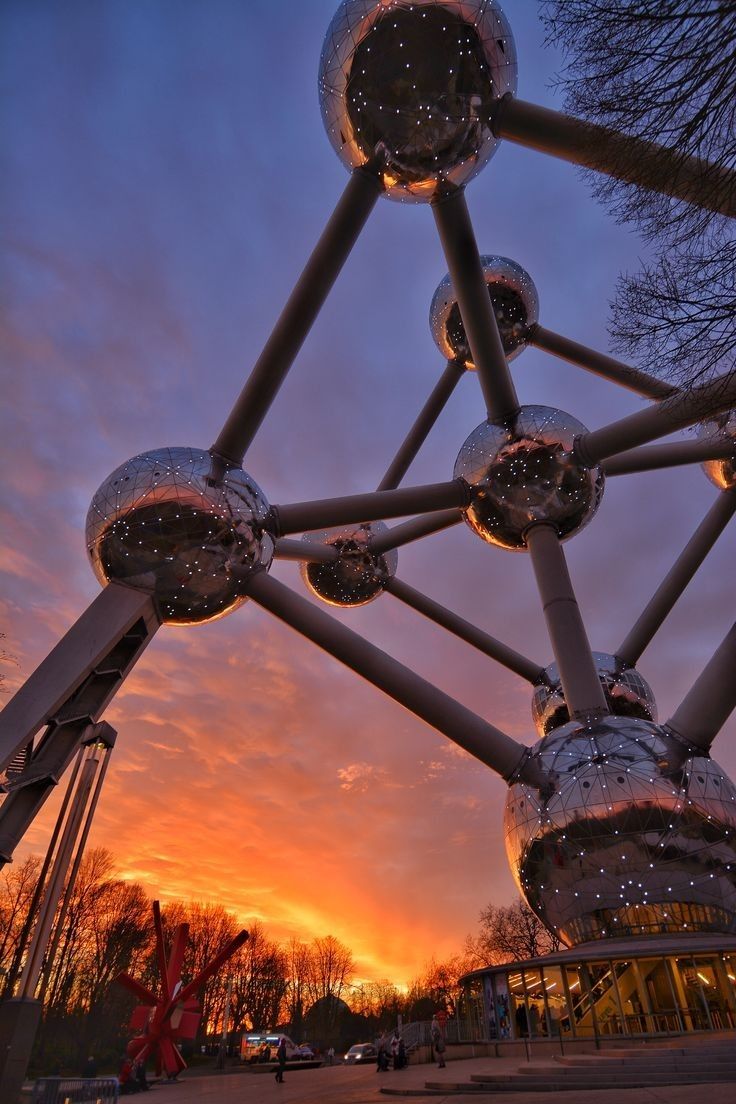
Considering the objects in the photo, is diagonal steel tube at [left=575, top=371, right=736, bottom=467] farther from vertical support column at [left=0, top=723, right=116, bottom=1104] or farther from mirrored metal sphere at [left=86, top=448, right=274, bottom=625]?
vertical support column at [left=0, top=723, right=116, bottom=1104]

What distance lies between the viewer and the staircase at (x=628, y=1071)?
24.3 feet

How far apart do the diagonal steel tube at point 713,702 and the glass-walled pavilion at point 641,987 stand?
273 centimetres

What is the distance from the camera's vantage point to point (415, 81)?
7672mm

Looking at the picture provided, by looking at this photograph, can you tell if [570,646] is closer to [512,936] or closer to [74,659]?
[74,659]

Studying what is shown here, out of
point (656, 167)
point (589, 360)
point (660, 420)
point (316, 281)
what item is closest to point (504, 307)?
point (589, 360)

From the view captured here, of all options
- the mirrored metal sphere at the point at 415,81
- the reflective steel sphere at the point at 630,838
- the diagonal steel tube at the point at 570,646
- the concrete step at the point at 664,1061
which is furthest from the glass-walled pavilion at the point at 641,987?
the mirrored metal sphere at the point at 415,81

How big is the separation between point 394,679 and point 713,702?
15.4 ft

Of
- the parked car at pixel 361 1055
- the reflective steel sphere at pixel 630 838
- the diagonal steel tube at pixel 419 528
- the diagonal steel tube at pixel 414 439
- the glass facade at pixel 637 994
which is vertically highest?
the diagonal steel tube at pixel 414 439

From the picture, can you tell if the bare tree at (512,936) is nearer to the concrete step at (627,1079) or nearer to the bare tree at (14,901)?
the bare tree at (14,901)

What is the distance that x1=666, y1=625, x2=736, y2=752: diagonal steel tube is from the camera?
32.7ft

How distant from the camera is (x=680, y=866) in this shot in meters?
Answer: 9.13

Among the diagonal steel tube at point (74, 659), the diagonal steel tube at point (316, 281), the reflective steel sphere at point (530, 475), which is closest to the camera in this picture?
the diagonal steel tube at point (74, 659)

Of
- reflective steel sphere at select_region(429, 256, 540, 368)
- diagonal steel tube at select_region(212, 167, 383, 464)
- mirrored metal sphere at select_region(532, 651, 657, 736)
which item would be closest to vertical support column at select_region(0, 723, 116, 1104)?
diagonal steel tube at select_region(212, 167, 383, 464)

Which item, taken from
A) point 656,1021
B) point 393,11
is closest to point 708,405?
point 393,11
